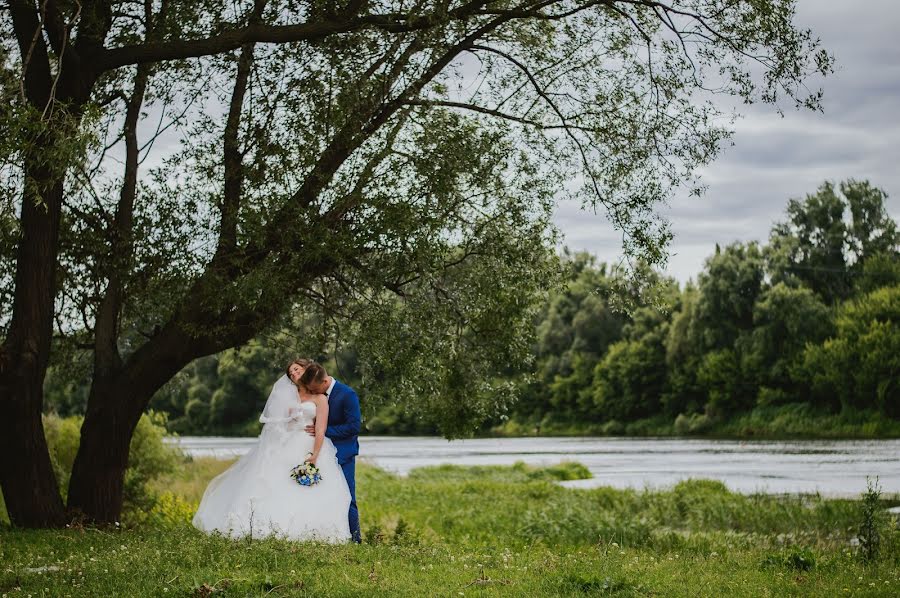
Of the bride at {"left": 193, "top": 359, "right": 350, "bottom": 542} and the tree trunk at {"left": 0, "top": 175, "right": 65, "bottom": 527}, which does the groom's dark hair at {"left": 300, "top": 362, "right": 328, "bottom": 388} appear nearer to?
the bride at {"left": 193, "top": 359, "right": 350, "bottom": 542}

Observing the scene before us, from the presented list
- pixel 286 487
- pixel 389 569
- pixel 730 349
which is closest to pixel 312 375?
pixel 286 487

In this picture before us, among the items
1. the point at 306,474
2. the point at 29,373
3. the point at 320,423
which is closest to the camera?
the point at 306,474

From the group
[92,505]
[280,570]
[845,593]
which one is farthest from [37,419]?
[845,593]

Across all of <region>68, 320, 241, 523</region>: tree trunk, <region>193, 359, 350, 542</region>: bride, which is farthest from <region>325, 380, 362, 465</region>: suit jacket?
<region>68, 320, 241, 523</region>: tree trunk

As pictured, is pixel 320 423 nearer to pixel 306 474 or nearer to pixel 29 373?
pixel 306 474

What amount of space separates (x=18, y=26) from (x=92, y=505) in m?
6.95

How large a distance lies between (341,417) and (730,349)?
75.9 meters

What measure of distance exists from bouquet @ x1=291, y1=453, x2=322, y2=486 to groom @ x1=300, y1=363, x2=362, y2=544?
415 mm

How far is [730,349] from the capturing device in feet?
275

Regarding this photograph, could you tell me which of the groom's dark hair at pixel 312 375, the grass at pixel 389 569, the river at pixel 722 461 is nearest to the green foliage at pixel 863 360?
the river at pixel 722 461

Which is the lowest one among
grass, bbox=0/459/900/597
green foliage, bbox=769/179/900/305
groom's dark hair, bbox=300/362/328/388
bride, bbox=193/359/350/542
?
grass, bbox=0/459/900/597

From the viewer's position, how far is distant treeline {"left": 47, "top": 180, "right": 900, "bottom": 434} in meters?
74.4

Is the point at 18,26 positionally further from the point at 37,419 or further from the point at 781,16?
the point at 781,16

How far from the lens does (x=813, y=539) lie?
62.1 ft
